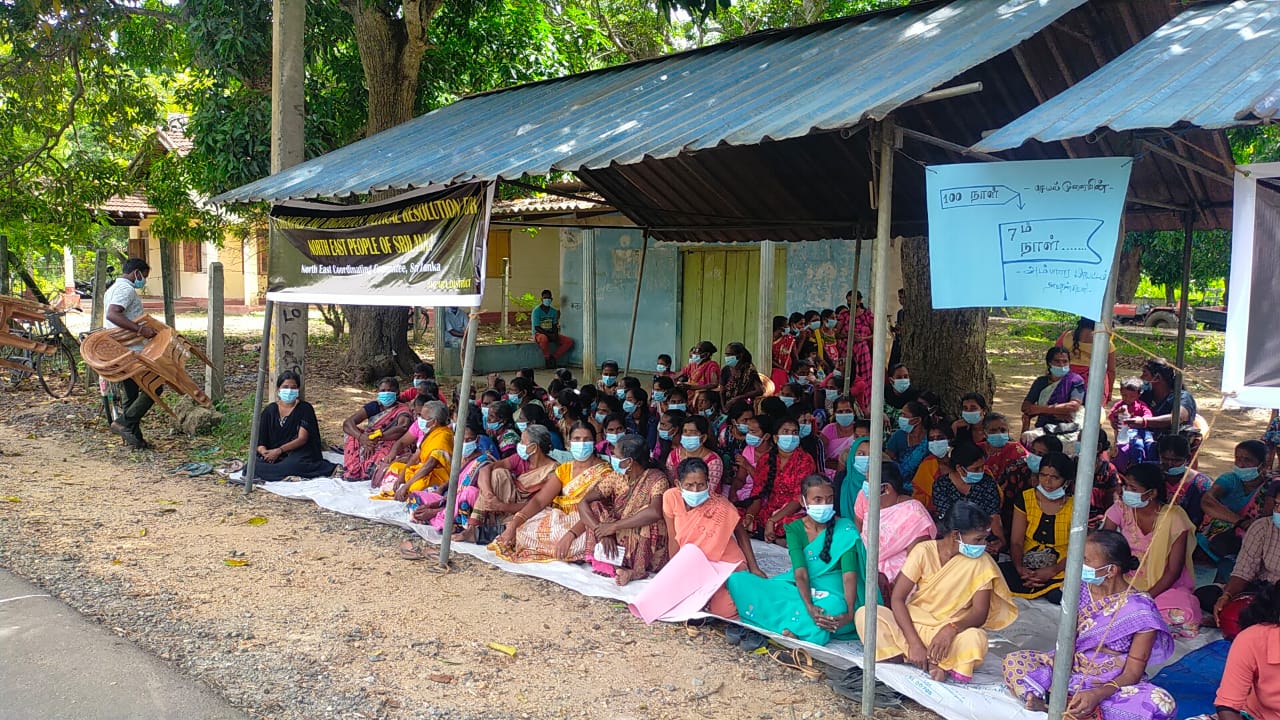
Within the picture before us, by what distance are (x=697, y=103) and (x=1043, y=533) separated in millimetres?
3011

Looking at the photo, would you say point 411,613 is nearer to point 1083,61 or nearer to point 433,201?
point 433,201

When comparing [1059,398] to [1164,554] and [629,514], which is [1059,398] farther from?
[629,514]

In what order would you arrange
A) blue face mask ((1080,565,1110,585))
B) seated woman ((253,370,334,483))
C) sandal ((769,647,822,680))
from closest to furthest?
1. blue face mask ((1080,565,1110,585))
2. sandal ((769,647,822,680))
3. seated woman ((253,370,334,483))

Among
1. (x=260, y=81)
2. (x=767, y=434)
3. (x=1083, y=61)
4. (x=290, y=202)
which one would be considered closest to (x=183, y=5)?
(x=260, y=81)

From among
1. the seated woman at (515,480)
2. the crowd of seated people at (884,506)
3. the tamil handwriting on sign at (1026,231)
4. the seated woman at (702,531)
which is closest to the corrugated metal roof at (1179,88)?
the tamil handwriting on sign at (1026,231)

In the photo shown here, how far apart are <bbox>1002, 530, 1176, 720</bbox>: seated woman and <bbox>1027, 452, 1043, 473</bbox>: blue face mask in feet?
5.15

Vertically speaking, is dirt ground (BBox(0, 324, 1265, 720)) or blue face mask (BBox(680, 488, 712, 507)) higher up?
blue face mask (BBox(680, 488, 712, 507))

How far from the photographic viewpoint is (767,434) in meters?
6.12

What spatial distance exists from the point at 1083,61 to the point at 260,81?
9.45 m

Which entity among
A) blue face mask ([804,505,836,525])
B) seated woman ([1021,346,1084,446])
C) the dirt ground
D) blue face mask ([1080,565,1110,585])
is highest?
seated woman ([1021,346,1084,446])

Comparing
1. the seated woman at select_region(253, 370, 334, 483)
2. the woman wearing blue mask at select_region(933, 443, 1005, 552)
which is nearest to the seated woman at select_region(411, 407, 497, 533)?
the seated woman at select_region(253, 370, 334, 483)

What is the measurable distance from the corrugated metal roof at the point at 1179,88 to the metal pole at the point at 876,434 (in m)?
0.46

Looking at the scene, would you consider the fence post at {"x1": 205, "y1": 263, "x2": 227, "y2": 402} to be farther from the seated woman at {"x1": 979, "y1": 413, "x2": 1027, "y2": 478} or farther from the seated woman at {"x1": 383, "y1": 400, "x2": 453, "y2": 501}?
the seated woman at {"x1": 979, "y1": 413, "x2": 1027, "y2": 478}

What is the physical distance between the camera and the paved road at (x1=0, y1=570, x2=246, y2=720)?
3.68 m
